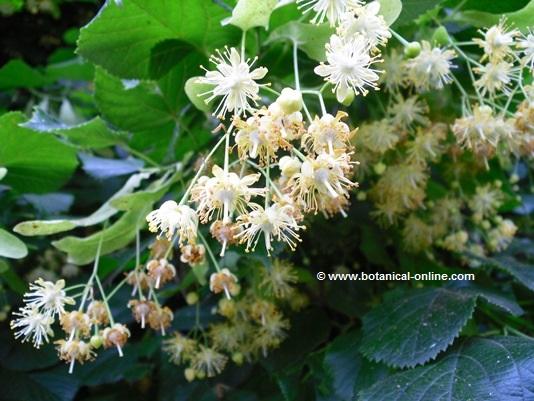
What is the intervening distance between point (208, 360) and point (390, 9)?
57 cm

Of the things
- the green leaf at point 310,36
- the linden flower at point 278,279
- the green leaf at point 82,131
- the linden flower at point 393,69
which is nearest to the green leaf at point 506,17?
the linden flower at point 393,69

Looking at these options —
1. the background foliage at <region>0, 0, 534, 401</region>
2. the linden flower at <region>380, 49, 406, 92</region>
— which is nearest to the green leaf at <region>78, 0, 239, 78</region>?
the background foliage at <region>0, 0, 534, 401</region>

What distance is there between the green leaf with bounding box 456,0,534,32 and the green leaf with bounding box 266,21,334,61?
0.23 m

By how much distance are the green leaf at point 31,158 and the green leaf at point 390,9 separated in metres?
0.52

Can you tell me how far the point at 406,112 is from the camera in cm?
91

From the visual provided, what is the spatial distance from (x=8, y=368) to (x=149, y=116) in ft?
1.56

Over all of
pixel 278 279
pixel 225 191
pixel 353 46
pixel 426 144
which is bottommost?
pixel 278 279

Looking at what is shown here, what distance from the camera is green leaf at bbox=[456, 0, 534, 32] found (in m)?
0.76

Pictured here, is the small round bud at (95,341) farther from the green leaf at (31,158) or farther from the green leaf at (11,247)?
the green leaf at (31,158)

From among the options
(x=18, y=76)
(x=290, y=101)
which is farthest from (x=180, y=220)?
(x=18, y=76)

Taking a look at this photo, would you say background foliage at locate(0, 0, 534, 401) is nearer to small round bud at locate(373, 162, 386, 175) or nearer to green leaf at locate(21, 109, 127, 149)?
green leaf at locate(21, 109, 127, 149)

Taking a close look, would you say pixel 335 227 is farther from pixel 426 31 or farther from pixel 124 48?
pixel 124 48

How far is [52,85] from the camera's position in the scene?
1.55 meters

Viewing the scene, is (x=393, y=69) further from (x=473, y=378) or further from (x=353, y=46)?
(x=473, y=378)
